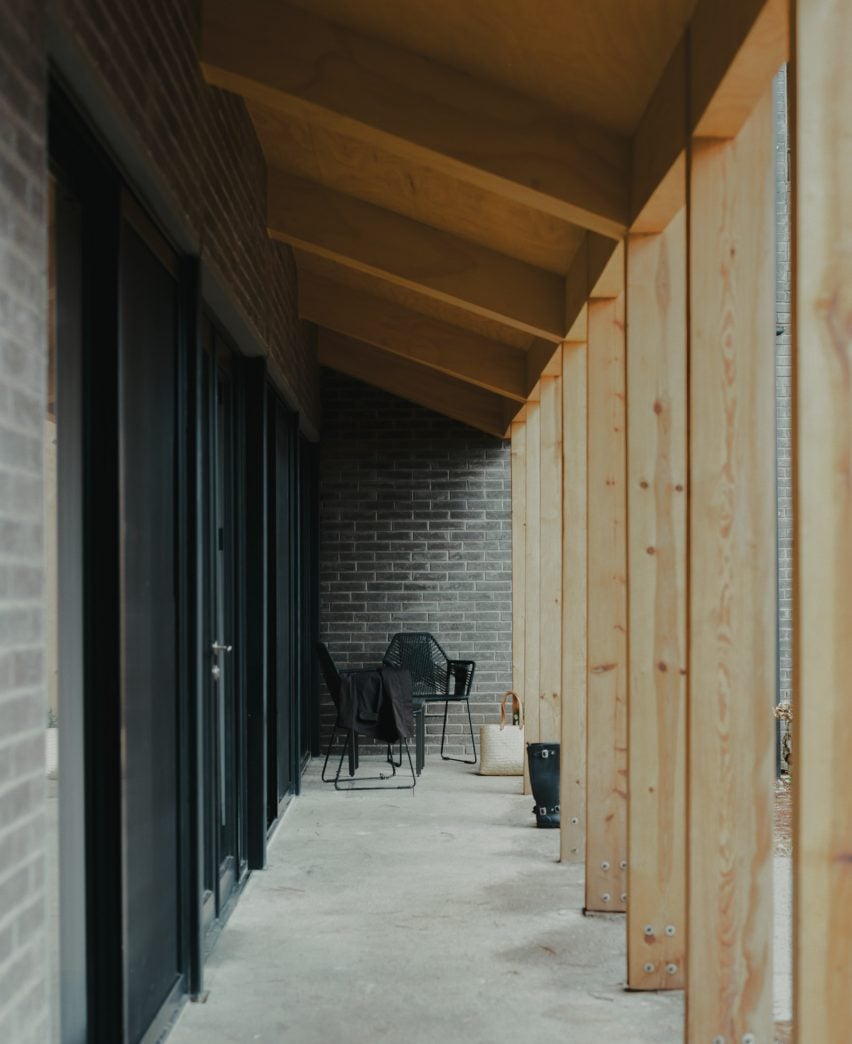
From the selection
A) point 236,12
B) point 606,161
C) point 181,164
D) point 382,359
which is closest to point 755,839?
point 606,161

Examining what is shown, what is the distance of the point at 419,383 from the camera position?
363 inches

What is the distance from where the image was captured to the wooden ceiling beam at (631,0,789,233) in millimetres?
2527

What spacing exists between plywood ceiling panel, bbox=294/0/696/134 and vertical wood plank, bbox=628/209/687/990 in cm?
54

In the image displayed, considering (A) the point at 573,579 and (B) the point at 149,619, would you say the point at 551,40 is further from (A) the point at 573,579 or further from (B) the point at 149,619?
(A) the point at 573,579

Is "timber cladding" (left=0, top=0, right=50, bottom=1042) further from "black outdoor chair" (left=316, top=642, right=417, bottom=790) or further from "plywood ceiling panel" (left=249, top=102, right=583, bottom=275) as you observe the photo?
"black outdoor chair" (left=316, top=642, right=417, bottom=790)

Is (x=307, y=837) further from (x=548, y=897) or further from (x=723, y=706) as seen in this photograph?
(x=723, y=706)

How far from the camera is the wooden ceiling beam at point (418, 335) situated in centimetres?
749

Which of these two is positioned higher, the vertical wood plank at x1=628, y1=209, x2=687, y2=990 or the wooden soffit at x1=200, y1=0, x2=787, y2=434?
the wooden soffit at x1=200, y1=0, x2=787, y2=434

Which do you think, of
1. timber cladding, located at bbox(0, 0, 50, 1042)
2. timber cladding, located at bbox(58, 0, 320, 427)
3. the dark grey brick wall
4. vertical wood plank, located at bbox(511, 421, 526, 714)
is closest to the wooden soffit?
timber cladding, located at bbox(58, 0, 320, 427)

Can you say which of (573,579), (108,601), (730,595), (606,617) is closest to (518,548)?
(573,579)

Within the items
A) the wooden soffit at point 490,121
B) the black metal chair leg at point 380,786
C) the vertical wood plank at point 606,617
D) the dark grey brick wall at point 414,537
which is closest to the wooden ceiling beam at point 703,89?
the wooden soffit at point 490,121

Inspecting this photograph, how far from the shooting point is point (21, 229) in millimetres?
2041

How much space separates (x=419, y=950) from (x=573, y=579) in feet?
6.77

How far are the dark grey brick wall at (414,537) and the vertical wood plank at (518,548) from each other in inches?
10.8
